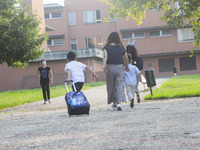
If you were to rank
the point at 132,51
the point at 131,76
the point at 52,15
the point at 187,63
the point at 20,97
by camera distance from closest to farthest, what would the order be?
1. the point at 131,76
2. the point at 132,51
3. the point at 20,97
4. the point at 187,63
5. the point at 52,15

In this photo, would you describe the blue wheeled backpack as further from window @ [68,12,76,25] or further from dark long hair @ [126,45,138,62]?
window @ [68,12,76,25]

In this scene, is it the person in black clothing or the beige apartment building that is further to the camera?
the beige apartment building

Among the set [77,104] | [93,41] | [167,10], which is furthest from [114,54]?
[93,41]

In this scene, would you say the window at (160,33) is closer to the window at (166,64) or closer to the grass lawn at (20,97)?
the window at (166,64)

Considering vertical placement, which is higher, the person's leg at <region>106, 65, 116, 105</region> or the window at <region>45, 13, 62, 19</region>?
the window at <region>45, 13, 62, 19</region>

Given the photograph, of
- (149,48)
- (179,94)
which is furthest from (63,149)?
(149,48)

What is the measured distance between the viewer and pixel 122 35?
47875 mm

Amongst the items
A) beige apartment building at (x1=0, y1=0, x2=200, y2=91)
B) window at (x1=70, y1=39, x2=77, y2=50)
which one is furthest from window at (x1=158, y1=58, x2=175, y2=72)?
window at (x1=70, y1=39, x2=77, y2=50)

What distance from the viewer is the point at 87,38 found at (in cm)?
4922

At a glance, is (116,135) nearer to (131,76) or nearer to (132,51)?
(131,76)

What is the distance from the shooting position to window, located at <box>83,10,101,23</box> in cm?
4915

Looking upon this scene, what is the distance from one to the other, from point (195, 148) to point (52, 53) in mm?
37551

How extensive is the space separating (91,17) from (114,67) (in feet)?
131

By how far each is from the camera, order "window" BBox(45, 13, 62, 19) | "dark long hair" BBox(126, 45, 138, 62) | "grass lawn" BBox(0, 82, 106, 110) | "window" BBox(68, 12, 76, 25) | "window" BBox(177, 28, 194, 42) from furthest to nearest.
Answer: "window" BBox(45, 13, 62, 19)
"window" BBox(68, 12, 76, 25)
"window" BBox(177, 28, 194, 42)
"grass lawn" BBox(0, 82, 106, 110)
"dark long hair" BBox(126, 45, 138, 62)
